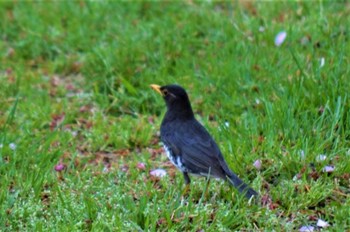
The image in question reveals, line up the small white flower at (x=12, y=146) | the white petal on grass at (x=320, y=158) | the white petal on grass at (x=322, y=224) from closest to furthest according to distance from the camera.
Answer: the white petal on grass at (x=322, y=224)
the white petal on grass at (x=320, y=158)
the small white flower at (x=12, y=146)

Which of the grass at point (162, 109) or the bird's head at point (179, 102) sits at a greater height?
the bird's head at point (179, 102)

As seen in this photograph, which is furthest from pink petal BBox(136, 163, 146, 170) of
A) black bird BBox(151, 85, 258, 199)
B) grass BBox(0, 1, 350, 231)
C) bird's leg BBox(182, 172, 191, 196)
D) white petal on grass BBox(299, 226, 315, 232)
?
white petal on grass BBox(299, 226, 315, 232)

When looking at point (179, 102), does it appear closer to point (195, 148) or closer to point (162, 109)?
point (195, 148)

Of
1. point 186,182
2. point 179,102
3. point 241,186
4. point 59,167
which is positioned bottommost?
point 59,167

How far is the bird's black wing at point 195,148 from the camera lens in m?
5.12

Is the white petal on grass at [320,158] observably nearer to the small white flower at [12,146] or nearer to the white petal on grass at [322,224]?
the white petal on grass at [322,224]

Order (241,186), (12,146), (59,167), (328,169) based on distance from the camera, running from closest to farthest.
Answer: (241,186) < (328,169) < (59,167) < (12,146)

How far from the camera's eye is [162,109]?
7109mm

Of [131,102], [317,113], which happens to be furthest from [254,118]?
[131,102]

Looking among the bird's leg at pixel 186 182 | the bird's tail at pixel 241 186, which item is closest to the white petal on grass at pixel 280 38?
the bird's leg at pixel 186 182

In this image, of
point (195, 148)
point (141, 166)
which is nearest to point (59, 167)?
point (141, 166)

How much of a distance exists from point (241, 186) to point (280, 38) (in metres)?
2.81

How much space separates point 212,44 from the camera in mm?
7734

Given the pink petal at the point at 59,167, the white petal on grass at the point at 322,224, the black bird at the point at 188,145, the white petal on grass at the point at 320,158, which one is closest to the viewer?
the white petal on grass at the point at 322,224
